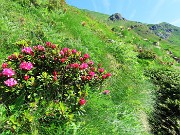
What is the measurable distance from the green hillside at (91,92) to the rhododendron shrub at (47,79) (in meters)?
0.12

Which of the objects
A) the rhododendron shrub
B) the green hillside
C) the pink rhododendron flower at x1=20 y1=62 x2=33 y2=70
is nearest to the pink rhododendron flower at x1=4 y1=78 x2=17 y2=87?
the rhododendron shrub

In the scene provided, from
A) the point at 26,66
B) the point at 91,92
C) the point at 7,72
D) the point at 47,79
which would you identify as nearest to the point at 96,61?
the point at 91,92

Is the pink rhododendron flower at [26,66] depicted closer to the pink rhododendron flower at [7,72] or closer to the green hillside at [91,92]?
the pink rhododendron flower at [7,72]

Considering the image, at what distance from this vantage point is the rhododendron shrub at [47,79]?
6.89 metres

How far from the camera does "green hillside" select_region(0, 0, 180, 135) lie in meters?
Result: 6.48

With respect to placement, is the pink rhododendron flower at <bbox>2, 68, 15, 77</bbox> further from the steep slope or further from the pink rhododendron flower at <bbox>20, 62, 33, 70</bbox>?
the steep slope

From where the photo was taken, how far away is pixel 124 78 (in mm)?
12188

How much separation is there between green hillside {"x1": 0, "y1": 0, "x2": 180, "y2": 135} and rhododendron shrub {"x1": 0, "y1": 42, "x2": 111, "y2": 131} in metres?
0.12

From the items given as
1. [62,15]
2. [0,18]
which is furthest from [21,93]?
[62,15]

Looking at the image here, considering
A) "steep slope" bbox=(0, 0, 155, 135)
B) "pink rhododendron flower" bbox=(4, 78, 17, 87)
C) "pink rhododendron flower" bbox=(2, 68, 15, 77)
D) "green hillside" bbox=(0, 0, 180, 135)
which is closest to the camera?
"green hillside" bbox=(0, 0, 180, 135)

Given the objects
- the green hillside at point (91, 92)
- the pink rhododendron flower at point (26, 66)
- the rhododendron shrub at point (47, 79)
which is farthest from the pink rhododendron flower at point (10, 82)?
the pink rhododendron flower at point (26, 66)

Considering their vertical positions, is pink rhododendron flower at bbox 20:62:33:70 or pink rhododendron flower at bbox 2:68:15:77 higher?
pink rhododendron flower at bbox 20:62:33:70

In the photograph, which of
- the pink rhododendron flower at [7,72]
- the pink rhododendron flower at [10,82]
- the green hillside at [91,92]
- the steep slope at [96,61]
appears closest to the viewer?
the green hillside at [91,92]

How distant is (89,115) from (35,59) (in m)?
1.89
